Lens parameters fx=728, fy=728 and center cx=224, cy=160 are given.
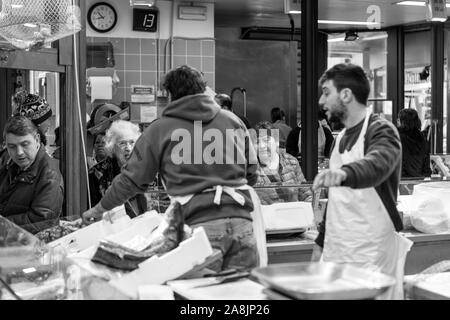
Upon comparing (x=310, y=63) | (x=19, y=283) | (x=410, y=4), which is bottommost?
(x=19, y=283)

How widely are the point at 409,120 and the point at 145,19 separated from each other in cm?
388

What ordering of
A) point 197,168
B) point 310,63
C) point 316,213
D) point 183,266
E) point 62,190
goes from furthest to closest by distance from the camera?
1. point 310,63
2. point 316,213
3. point 62,190
4. point 197,168
5. point 183,266

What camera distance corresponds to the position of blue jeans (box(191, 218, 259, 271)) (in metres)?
3.26

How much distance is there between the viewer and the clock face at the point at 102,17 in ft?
32.3

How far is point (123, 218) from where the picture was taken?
3.45m

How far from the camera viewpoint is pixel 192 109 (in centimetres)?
342

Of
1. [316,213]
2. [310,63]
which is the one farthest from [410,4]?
[316,213]

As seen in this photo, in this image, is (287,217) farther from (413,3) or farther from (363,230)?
(413,3)

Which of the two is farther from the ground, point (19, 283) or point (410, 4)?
point (410, 4)

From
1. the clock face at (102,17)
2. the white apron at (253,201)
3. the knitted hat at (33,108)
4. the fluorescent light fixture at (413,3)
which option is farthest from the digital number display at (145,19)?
the white apron at (253,201)

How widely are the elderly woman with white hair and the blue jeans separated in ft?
4.59

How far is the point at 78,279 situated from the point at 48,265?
0.45 meters

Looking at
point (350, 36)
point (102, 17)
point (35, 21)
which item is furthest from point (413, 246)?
point (350, 36)
